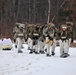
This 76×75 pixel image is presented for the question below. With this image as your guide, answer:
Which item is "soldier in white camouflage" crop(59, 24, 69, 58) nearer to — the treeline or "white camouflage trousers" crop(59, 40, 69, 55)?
"white camouflage trousers" crop(59, 40, 69, 55)

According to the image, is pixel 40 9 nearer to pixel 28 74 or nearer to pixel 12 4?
pixel 12 4

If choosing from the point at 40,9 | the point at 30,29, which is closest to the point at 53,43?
the point at 30,29

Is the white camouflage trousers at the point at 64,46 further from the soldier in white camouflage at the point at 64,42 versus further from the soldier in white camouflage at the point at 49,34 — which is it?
the soldier in white camouflage at the point at 49,34

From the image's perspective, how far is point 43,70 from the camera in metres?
14.4

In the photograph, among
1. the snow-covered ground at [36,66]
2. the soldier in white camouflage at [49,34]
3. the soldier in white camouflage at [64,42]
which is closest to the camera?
the snow-covered ground at [36,66]

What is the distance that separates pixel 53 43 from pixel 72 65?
15.7 feet

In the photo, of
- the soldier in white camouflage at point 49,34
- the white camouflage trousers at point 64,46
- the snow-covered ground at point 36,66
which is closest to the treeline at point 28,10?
the soldier in white camouflage at point 49,34

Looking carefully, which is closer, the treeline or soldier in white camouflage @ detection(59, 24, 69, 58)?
soldier in white camouflage @ detection(59, 24, 69, 58)

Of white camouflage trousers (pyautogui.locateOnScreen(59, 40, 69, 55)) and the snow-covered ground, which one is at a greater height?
white camouflage trousers (pyautogui.locateOnScreen(59, 40, 69, 55))

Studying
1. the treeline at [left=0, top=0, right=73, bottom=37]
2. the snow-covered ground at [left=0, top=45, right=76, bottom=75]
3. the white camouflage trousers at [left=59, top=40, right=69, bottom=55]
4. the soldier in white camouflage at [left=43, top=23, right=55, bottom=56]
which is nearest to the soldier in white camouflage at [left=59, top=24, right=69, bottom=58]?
the white camouflage trousers at [left=59, top=40, right=69, bottom=55]

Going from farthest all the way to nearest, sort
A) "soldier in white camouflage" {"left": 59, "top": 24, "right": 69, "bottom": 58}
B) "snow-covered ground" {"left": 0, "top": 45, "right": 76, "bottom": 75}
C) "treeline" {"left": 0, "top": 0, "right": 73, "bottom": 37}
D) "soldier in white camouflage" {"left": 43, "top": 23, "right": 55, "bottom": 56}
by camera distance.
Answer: "treeline" {"left": 0, "top": 0, "right": 73, "bottom": 37} < "soldier in white camouflage" {"left": 43, "top": 23, "right": 55, "bottom": 56} < "soldier in white camouflage" {"left": 59, "top": 24, "right": 69, "bottom": 58} < "snow-covered ground" {"left": 0, "top": 45, "right": 76, "bottom": 75}

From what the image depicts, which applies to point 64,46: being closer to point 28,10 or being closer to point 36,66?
point 36,66

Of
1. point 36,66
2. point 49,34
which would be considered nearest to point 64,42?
point 49,34

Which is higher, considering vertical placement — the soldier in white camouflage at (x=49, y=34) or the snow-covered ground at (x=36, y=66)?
the soldier in white camouflage at (x=49, y=34)
